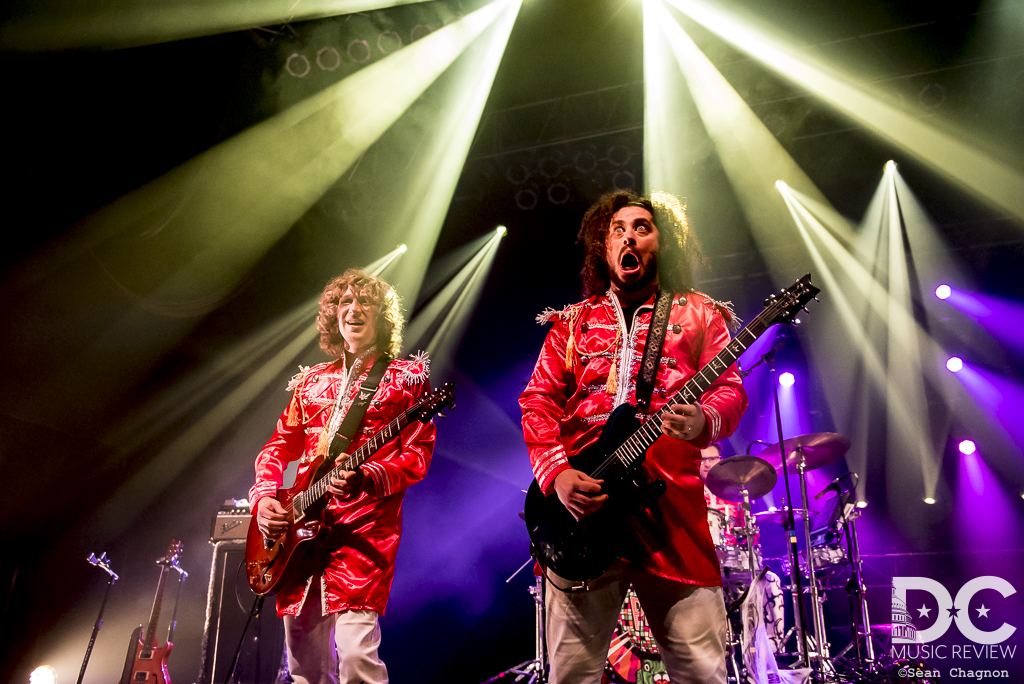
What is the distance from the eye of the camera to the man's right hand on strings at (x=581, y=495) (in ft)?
6.59

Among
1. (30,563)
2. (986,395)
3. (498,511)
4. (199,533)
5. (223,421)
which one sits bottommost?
(30,563)

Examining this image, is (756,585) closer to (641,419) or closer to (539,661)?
(539,661)

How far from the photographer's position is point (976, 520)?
907 centimetres

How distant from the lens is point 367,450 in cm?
338

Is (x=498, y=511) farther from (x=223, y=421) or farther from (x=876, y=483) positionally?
(x=876, y=483)

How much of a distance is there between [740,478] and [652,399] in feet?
13.4

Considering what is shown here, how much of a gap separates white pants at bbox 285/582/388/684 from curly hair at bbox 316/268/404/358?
1459 mm

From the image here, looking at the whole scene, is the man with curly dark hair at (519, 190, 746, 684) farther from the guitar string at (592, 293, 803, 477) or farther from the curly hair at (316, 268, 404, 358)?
the curly hair at (316, 268, 404, 358)

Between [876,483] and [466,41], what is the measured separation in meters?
8.01

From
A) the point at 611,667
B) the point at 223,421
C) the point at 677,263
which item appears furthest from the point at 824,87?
the point at 223,421

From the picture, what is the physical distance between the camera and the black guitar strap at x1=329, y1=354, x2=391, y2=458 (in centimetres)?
351

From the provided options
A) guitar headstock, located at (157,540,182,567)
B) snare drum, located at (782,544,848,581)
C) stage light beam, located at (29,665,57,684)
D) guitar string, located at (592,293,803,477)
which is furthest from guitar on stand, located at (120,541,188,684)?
snare drum, located at (782,544,848,581)

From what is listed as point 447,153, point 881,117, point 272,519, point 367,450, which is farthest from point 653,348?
point 881,117

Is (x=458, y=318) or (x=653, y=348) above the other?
(x=458, y=318)
